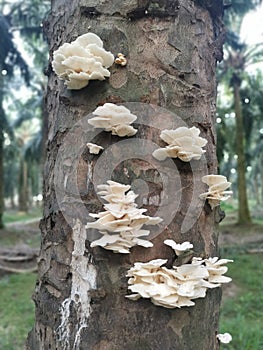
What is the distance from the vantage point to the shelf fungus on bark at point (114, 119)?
2.56 feet

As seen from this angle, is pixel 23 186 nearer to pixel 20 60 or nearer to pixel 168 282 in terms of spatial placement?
pixel 20 60

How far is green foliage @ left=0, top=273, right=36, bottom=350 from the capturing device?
112 inches

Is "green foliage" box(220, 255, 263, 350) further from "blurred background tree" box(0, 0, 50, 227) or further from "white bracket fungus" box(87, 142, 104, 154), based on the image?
"blurred background tree" box(0, 0, 50, 227)

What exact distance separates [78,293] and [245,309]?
3.22 meters

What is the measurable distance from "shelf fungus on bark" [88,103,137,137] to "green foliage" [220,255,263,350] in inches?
90.3

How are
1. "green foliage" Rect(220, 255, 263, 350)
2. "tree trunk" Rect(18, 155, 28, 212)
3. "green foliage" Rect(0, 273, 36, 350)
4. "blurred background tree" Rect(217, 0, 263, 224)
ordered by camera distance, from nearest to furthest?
"green foliage" Rect(220, 255, 263, 350), "green foliage" Rect(0, 273, 36, 350), "blurred background tree" Rect(217, 0, 263, 224), "tree trunk" Rect(18, 155, 28, 212)

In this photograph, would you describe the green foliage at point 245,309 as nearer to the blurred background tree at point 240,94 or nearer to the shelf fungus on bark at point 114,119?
the shelf fungus on bark at point 114,119

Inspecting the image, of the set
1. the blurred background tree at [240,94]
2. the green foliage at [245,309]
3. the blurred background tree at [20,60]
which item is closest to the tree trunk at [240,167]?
the blurred background tree at [240,94]

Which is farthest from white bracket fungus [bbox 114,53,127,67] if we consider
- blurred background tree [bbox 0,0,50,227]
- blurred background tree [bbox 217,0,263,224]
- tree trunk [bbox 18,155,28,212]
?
tree trunk [bbox 18,155,28,212]

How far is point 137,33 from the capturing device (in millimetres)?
886

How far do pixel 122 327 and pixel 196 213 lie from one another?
A: 29 cm

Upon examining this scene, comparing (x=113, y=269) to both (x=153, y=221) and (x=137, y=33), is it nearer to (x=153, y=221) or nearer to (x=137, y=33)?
(x=153, y=221)

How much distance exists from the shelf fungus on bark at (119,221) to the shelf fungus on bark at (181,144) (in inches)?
4.7

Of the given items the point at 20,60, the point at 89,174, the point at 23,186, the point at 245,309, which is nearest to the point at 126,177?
the point at 89,174
